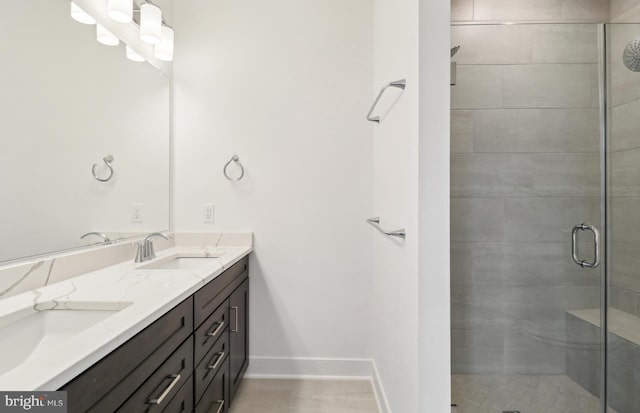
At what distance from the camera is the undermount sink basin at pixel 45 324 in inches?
32.1

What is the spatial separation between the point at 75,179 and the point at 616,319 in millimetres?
2575

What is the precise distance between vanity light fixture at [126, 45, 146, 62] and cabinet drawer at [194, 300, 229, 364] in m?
1.40

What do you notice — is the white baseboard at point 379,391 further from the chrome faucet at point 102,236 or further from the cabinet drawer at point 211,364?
the chrome faucet at point 102,236

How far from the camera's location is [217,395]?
145 centimetres

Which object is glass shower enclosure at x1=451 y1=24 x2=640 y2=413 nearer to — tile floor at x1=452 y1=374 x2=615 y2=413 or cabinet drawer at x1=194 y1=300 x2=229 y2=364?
tile floor at x1=452 y1=374 x2=615 y2=413

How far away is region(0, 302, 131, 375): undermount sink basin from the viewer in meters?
0.82

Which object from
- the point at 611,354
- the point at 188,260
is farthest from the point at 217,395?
the point at 611,354

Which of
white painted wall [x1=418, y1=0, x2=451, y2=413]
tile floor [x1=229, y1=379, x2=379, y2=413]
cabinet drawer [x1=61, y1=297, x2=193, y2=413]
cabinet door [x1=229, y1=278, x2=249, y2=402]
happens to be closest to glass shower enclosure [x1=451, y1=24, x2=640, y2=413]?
tile floor [x1=229, y1=379, x2=379, y2=413]

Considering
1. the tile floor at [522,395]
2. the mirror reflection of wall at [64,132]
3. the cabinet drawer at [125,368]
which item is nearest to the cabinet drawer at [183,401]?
the cabinet drawer at [125,368]

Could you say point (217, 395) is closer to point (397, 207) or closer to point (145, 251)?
point (145, 251)

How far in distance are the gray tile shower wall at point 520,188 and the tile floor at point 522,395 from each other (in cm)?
5

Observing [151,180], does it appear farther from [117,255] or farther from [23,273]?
[23,273]

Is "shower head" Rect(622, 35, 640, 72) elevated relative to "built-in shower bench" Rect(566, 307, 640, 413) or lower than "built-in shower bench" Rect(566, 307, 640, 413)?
elevated

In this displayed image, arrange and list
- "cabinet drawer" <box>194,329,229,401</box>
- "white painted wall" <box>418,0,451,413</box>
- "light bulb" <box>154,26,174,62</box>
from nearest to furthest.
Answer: "white painted wall" <box>418,0,451,413</box> < "cabinet drawer" <box>194,329,229,401</box> < "light bulb" <box>154,26,174,62</box>
